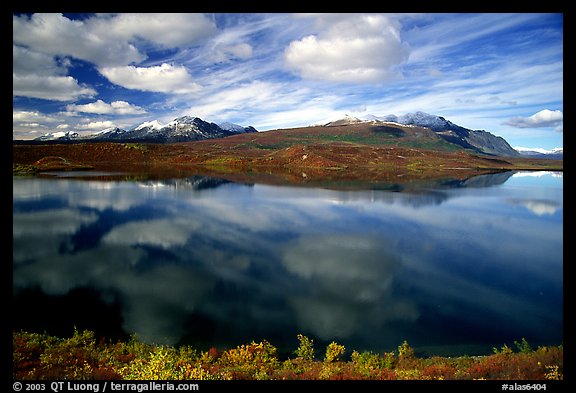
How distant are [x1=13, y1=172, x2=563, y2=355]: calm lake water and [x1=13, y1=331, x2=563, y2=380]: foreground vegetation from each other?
1.23m

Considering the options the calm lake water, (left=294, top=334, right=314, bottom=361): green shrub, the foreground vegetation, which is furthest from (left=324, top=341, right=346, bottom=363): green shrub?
the calm lake water

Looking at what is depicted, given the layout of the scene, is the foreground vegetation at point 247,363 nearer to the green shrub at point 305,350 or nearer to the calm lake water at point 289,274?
the green shrub at point 305,350

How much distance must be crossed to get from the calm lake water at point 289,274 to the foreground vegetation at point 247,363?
4.05ft

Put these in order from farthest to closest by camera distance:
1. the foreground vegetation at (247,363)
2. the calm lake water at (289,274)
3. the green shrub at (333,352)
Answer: the calm lake water at (289,274) → the green shrub at (333,352) → the foreground vegetation at (247,363)

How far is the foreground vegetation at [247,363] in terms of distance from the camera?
10.3 metres

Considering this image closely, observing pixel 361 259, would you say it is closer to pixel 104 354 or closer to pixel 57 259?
pixel 104 354

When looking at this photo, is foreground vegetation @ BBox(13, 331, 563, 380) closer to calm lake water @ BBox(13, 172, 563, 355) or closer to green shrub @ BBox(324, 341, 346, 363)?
green shrub @ BBox(324, 341, 346, 363)

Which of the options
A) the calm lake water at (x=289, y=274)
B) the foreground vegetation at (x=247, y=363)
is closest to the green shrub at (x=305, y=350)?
the foreground vegetation at (x=247, y=363)

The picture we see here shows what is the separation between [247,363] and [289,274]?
1163 cm

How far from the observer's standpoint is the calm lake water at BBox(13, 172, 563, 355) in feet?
56.4

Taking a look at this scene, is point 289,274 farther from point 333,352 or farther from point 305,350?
point 333,352
